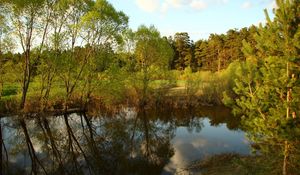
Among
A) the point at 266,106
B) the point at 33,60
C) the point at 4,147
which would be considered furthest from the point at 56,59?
the point at 266,106

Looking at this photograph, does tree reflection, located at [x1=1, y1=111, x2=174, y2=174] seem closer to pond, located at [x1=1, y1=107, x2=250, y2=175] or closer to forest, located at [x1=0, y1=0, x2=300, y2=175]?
pond, located at [x1=1, y1=107, x2=250, y2=175]

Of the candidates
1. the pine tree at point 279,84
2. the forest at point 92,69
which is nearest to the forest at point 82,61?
the forest at point 92,69

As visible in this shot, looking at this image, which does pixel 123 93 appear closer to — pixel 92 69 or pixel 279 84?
pixel 92 69

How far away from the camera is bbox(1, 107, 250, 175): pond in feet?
52.2

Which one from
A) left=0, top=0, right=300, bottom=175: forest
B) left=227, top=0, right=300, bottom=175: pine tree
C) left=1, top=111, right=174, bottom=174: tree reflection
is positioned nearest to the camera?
left=227, top=0, right=300, bottom=175: pine tree

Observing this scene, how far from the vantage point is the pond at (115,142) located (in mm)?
15906

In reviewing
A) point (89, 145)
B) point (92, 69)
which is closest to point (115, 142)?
point (89, 145)

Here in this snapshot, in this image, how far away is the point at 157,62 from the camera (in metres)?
37.8

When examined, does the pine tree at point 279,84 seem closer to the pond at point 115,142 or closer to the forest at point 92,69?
the forest at point 92,69

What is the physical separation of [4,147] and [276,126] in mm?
17572

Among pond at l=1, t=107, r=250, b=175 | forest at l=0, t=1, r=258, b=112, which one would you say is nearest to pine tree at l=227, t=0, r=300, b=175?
pond at l=1, t=107, r=250, b=175

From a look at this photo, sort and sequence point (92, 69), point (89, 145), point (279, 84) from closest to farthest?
point (279, 84) → point (89, 145) → point (92, 69)

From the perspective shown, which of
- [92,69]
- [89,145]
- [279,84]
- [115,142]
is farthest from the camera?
[92,69]

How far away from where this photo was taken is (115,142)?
68.9ft
